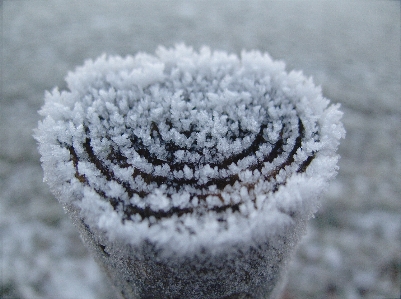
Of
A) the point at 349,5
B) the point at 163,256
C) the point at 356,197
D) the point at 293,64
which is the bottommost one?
the point at 163,256

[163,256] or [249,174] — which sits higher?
[249,174]

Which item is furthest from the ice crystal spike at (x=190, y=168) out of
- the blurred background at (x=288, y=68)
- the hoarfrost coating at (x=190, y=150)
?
the blurred background at (x=288, y=68)

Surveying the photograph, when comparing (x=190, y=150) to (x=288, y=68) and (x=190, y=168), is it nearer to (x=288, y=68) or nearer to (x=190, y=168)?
(x=190, y=168)

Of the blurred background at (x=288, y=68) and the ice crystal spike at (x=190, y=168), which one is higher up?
the blurred background at (x=288, y=68)

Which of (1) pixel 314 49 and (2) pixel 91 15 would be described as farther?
(2) pixel 91 15

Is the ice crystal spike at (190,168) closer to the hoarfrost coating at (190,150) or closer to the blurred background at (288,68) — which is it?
the hoarfrost coating at (190,150)

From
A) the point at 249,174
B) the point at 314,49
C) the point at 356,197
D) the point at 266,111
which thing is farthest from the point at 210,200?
the point at 314,49

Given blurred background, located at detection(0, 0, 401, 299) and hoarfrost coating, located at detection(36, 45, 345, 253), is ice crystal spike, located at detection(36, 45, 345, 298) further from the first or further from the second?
blurred background, located at detection(0, 0, 401, 299)

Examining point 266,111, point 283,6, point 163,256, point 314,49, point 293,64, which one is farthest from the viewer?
point 283,6

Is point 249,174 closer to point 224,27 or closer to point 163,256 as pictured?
point 163,256

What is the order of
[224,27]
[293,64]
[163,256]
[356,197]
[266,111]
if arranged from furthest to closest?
[224,27]
[293,64]
[356,197]
[266,111]
[163,256]
